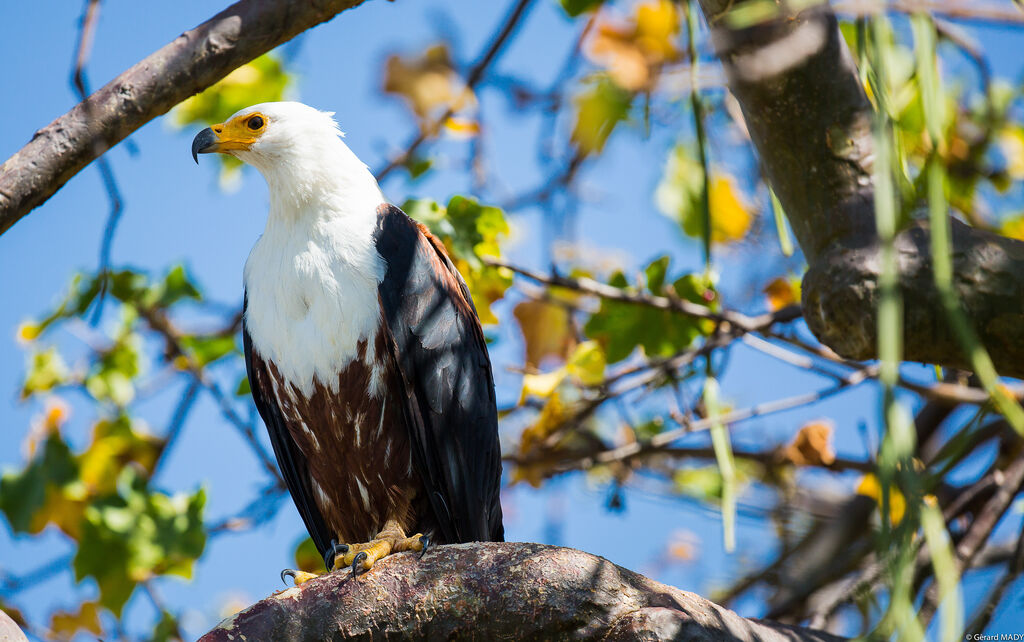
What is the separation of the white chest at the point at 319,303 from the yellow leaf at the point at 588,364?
1107mm

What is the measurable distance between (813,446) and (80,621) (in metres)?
3.67

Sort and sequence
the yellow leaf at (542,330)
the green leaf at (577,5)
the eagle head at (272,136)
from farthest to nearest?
1. the yellow leaf at (542,330)
2. the eagle head at (272,136)
3. the green leaf at (577,5)

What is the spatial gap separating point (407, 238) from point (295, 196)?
51 cm

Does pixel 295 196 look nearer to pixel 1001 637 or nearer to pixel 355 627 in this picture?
pixel 355 627

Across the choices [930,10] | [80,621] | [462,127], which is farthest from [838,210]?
[80,621]

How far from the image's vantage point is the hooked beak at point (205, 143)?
12.5ft

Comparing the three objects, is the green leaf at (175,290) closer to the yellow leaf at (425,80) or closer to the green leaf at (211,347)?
the green leaf at (211,347)

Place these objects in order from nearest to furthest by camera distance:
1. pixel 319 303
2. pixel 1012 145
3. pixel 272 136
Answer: pixel 319 303, pixel 272 136, pixel 1012 145

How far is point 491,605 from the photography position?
2.32 m

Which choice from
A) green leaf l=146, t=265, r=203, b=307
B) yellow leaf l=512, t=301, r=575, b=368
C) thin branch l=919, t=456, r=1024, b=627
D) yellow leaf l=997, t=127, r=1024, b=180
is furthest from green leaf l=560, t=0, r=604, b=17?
yellow leaf l=997, t=127, r=1024, b=180

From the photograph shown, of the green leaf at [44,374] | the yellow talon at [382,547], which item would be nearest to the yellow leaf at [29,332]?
the green leaf at [44,374]

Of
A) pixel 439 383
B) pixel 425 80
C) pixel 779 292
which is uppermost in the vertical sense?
pixel 425 80

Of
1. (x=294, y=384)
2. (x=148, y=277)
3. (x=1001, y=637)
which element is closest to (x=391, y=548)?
(x=294, y=384)

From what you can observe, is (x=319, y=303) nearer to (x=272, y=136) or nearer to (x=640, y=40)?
(x=272, y=136)
